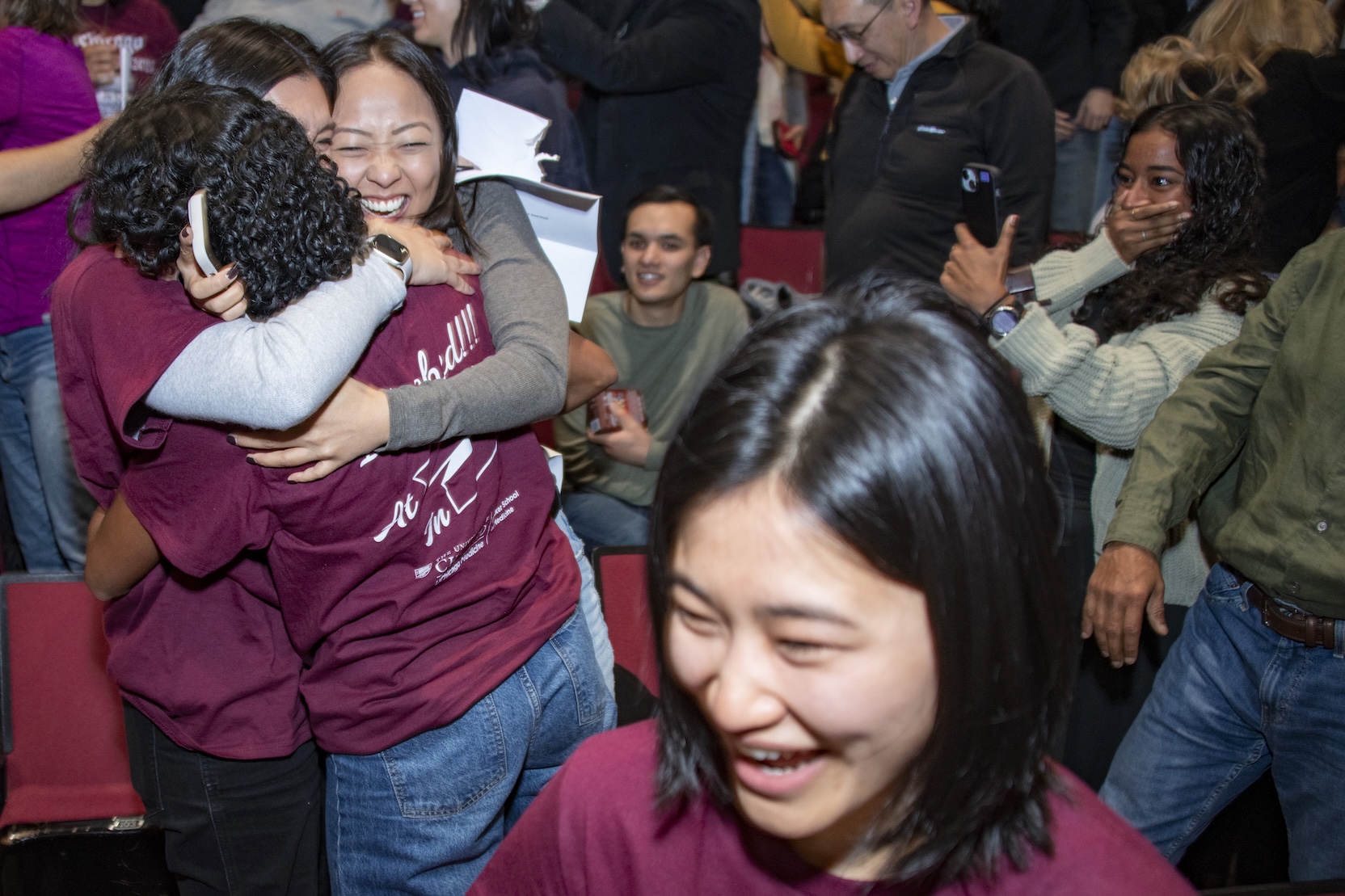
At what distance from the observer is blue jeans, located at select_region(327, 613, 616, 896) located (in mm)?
1258

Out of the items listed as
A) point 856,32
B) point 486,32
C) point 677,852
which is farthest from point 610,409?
point 677,852

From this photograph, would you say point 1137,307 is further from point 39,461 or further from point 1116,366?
point 39,461

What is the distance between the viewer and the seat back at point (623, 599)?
2318mm

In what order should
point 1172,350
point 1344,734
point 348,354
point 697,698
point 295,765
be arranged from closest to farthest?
1. point 697,698
2. point 348,354
3. point 295,765
4. point 1344,734
5. point 1172,350

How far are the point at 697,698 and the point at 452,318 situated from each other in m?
0.70

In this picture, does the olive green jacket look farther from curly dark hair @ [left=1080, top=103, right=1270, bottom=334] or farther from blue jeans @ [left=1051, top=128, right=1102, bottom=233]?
blue jeans @ [left=1051, top=128, right=1102, bottom=233]

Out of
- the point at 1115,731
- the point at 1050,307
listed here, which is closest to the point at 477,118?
the point at 1050,307

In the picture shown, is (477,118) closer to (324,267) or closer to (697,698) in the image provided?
(324,267)

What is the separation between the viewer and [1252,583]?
5.38 ft

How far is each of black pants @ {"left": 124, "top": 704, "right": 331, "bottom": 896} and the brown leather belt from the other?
1319 mm

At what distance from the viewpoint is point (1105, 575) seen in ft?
5.46

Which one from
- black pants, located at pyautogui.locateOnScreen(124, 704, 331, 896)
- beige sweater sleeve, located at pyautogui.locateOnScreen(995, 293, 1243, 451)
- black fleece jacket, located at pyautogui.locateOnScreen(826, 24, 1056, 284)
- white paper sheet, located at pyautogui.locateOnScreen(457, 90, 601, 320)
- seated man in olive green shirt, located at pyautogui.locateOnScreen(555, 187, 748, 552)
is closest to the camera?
black pants, located at pyautogui.locateOnScreen(124, 704, 331, 896)

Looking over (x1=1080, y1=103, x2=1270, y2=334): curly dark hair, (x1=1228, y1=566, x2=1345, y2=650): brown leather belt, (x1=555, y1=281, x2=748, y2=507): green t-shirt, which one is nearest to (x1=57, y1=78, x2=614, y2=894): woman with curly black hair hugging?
(x1=1228, y1=566, x2=1345, y2=650): brown leather belt

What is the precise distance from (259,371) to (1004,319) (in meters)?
1.47
